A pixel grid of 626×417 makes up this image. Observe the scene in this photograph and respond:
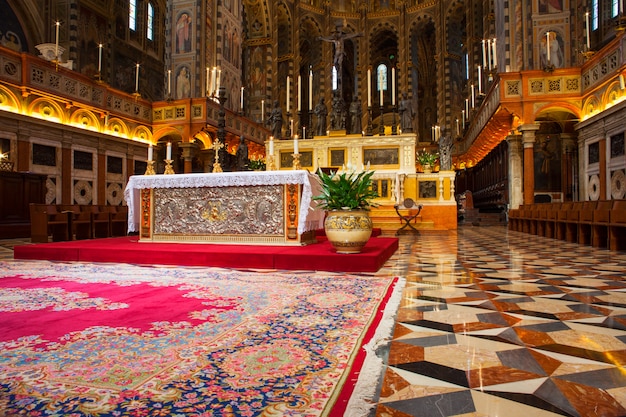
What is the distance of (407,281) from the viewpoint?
3.83m

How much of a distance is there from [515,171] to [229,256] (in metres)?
12.4

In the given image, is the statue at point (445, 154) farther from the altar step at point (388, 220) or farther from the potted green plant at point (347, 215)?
the potted green plant at point (347, 215)

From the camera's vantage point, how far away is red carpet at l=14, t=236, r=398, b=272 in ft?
14.7

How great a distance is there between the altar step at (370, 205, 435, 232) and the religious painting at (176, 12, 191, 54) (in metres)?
9.40

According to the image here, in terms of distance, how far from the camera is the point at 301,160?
12953 millimetres

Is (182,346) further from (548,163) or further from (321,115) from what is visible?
(548,163)

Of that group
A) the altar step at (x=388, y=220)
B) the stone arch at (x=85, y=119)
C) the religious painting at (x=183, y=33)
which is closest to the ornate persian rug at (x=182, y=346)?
the altar step at (x=388, y=220)

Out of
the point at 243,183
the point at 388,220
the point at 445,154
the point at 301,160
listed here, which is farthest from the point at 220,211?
the point at 445,154

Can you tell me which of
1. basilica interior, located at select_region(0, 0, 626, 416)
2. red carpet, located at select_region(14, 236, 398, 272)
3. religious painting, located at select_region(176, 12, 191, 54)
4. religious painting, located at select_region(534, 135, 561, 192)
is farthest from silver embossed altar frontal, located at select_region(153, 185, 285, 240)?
religious painting, located at select_region(534, 135, 561, 192)

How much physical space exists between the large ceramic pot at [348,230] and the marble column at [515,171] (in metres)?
10.7

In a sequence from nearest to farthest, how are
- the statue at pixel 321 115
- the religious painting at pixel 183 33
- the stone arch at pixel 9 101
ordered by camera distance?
the stone arch at pixel 9 101, the statue at pixel 321 115, the religious painting at pixel 183 33

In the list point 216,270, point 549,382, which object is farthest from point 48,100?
point 549,382

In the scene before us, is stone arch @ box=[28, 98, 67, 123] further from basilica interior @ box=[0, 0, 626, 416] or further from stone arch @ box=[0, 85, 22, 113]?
stone arch @ box=[0, 85, 22, 113]

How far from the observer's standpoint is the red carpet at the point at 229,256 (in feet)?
14.7
